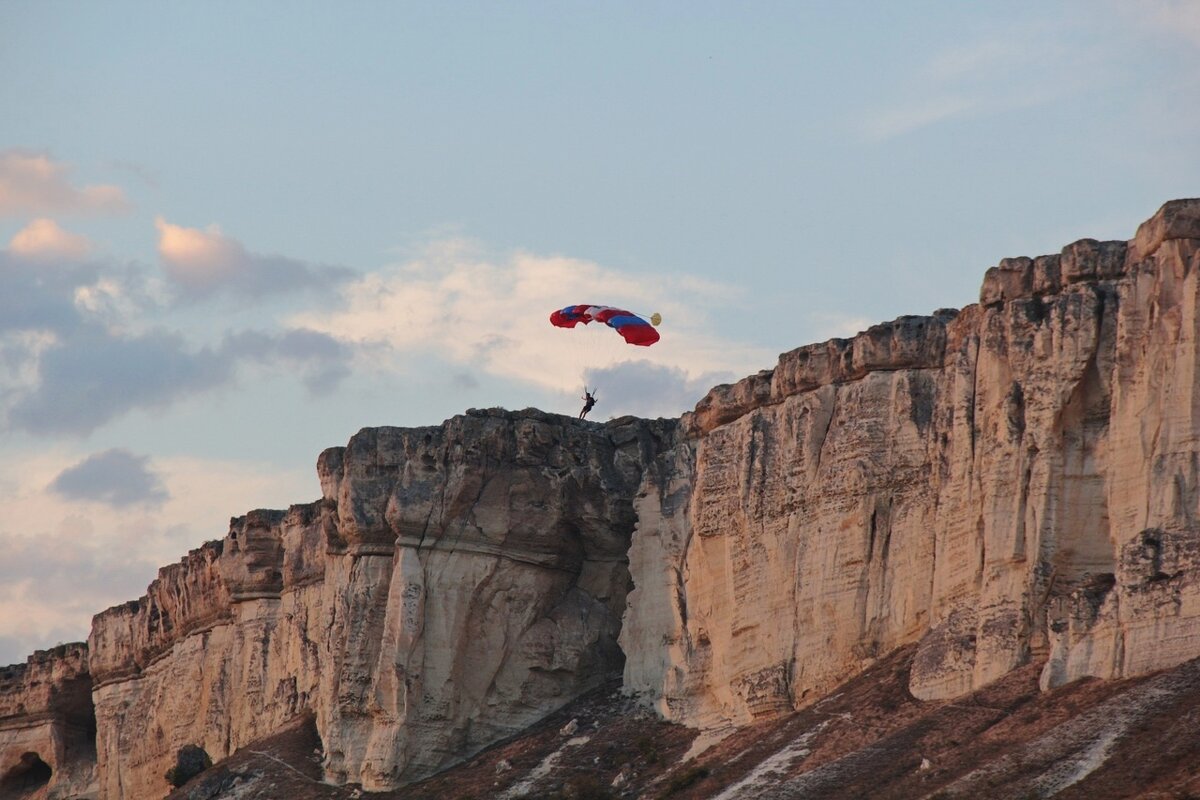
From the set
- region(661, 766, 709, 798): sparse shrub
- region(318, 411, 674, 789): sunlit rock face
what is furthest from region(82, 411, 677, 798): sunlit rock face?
region(661, 766, 709, 798): sparse shrub

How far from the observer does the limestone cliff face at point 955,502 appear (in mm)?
60438

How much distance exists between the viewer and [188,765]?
93375mm

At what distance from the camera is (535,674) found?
81.8 meters

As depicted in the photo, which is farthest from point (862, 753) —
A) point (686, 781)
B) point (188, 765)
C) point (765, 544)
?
point (188, 765)

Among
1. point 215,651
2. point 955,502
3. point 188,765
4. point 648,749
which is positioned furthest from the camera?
point 215,651

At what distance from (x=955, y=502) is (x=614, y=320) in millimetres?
18217

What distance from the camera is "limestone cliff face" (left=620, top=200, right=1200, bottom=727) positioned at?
60.4m

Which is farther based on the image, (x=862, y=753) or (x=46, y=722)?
(x=46, y=722)

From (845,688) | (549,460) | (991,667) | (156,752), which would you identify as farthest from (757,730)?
(156,752)

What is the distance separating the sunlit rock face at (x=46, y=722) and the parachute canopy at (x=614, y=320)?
33.9 meters

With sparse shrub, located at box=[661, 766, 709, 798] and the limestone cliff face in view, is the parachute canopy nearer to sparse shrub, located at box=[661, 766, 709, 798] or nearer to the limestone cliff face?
the limestone cliff face

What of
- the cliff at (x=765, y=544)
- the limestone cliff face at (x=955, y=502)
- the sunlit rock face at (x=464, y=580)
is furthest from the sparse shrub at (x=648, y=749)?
the sunlit rock face at (x=464, y=580)

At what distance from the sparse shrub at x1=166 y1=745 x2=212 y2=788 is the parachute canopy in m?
20.1

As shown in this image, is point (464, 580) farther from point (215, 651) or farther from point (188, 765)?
point (215, 651)
